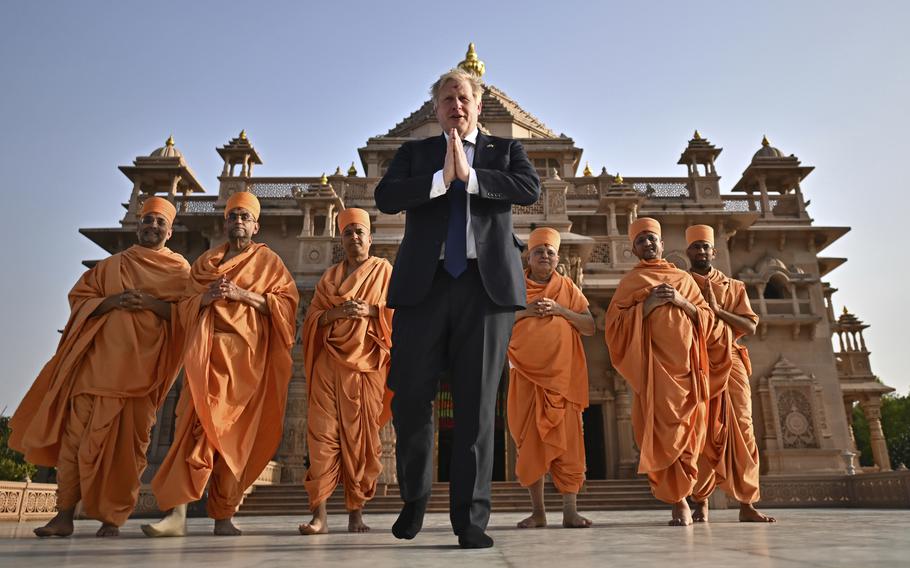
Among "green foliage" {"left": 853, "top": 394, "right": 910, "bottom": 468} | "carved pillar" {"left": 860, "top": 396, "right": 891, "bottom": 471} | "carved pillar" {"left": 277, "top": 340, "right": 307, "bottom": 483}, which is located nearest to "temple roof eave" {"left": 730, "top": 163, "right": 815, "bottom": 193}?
"carved pillar" {"left": 860, "top": 396, "right": 891, "bottom": 471}

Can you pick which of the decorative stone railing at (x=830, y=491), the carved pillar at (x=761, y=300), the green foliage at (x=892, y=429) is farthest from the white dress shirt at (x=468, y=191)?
the green foliage at (x=892, y=429)

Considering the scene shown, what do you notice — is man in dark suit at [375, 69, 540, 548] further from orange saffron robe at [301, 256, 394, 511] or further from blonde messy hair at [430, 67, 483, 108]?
orange saffron robe at [301, 256, 394, 511]

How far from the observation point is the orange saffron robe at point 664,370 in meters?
4.43

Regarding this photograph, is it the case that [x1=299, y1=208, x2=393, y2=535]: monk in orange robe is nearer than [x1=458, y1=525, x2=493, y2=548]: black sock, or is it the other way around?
[x1=458, y1=525, x2=493, y2=548]: black sock

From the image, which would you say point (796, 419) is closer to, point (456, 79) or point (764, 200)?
point (764, 200)

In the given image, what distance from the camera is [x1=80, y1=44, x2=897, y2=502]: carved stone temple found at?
15.1 m

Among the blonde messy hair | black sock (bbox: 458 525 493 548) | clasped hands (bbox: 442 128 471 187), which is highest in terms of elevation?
the blonde messy hair

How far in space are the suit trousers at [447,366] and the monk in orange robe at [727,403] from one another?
2888 millimetres

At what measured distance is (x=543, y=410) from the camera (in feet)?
16.4

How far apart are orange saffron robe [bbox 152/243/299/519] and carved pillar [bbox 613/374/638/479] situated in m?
11.1

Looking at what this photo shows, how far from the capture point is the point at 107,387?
4.10 m

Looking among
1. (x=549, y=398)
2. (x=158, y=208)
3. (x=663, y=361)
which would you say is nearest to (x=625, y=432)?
(x=549, y=398)

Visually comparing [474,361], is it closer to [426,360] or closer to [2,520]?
[426,360]

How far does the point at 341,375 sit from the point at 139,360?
4.67 feet
